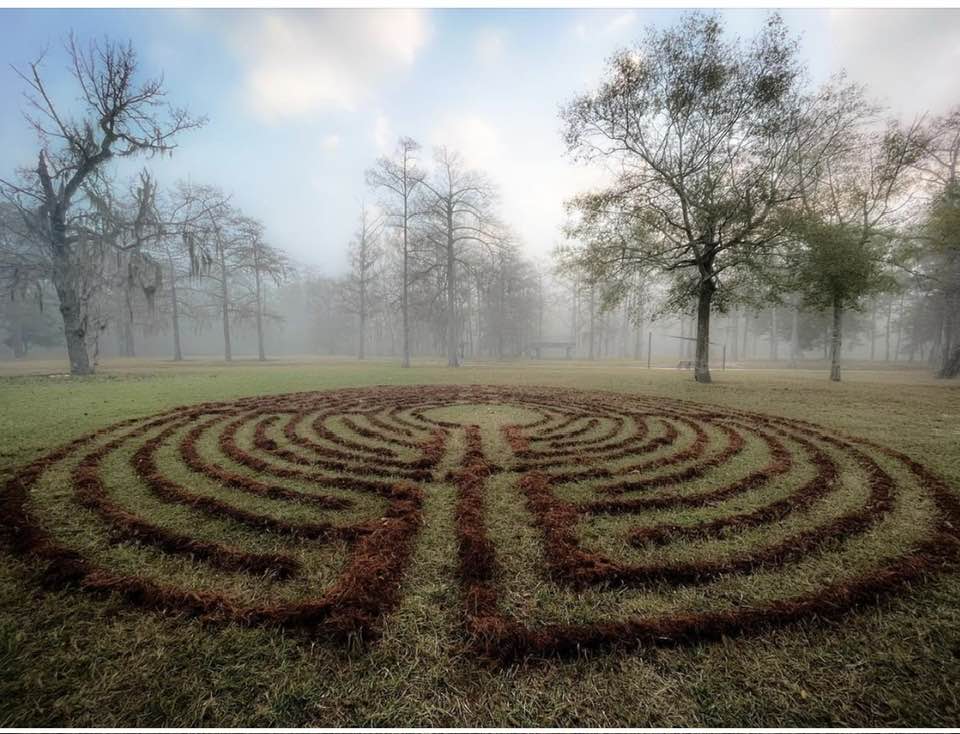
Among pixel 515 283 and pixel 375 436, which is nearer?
pixel 375 436

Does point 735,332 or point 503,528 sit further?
point 735,332

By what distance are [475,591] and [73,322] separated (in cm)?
2081

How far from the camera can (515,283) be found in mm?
40062

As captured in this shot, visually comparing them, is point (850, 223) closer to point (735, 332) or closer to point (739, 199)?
point (739, 199)

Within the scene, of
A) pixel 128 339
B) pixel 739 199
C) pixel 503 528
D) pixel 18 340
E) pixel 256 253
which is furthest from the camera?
pixel 128 339

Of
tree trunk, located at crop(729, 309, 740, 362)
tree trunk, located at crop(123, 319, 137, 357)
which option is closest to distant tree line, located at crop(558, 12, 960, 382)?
tree trunk, located at crop(729, 309, 740, 362)

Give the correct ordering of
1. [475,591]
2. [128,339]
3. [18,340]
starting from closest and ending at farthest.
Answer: [475,591] → [18,340] → [128,339]

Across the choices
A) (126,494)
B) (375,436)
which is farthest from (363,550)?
(375,436)

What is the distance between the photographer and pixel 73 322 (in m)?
15.1

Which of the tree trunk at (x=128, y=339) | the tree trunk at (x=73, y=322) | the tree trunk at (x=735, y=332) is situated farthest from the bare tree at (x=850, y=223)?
the tree trunk at (x=128, y=339)

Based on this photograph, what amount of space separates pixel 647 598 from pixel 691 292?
45.0 feet

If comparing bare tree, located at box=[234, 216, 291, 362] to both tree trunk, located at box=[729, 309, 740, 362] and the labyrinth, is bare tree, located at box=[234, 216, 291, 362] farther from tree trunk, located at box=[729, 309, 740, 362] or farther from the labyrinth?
tree trunk, located at box=[729, 309, 740, 362]

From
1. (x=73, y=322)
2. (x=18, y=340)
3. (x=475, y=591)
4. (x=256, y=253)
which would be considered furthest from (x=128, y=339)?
(x=475, y=591)

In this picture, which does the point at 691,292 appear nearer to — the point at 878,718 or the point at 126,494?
the point at 878,718
